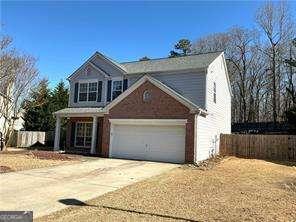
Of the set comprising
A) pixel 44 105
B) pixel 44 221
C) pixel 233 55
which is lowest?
pixel 44 221

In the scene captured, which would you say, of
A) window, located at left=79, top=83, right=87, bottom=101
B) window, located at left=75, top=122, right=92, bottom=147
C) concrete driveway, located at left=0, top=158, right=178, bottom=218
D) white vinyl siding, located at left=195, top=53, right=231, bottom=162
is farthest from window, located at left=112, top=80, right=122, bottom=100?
concrete driveway, located at left=0, top=158, right=178, bottom=218

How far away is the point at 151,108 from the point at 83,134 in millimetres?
8616

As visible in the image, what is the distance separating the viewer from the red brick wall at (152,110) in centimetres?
1964

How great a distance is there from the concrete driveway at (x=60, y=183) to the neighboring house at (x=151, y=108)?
328cm

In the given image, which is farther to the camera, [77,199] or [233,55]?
[233,55]

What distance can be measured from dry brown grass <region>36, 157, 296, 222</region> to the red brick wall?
16.3ft

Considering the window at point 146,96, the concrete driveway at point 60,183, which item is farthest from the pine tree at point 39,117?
the concrete driveway at point 60,183

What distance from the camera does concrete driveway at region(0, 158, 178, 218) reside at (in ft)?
30.8

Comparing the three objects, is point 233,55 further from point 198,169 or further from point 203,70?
point 198,169

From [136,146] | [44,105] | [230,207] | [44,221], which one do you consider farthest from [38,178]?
[44,105]

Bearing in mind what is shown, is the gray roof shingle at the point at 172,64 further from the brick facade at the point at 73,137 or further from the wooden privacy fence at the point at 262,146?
the wooden privacy fence at the point at 262,146

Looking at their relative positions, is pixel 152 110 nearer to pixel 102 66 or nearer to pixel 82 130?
pixel 102 66

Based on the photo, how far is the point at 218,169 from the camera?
17.3 meters

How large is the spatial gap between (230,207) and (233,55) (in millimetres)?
42723
